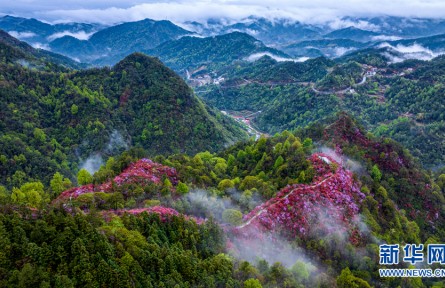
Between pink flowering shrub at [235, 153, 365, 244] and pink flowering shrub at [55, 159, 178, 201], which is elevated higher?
pink flowering shrub at [55, 159, 178, 201]

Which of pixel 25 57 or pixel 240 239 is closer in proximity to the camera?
pixel 240 239

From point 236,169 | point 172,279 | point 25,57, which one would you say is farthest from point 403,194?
point 25,57

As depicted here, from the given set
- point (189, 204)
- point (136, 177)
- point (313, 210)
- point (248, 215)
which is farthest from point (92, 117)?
point (313, 210)

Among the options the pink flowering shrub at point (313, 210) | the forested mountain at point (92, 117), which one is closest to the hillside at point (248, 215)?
the pink flowering shrub at point (313, 210)

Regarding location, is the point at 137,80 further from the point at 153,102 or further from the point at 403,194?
the point at 403,194

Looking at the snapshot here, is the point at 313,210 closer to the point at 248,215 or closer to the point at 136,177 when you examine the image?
the point at 248,215

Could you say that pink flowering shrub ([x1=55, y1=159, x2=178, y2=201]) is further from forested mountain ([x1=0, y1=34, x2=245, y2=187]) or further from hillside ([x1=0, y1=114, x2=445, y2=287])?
forested mountain ([x1=0, y1=34, x2=245, y2=187])

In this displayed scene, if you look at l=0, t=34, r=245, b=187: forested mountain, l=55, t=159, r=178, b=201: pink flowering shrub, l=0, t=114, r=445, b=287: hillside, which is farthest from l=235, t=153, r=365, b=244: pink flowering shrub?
l=0, t=34, r=245, b=187: forested mountain

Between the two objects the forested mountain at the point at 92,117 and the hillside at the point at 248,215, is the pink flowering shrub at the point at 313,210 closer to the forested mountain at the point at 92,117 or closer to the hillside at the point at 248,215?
the hillside at the point at 248,215
